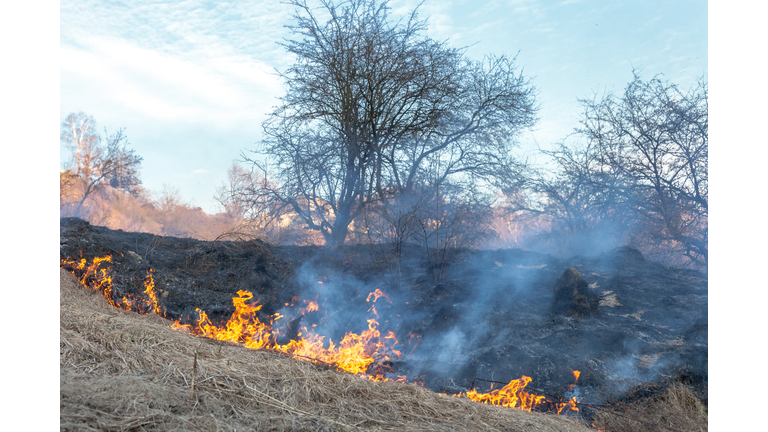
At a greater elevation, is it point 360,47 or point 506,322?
point 360,47

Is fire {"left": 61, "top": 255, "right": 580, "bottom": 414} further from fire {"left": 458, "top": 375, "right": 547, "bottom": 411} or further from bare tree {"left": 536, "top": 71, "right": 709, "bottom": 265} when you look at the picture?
bare tree {"left": 536, "top": 71, "right": 709, "bottom": 265}

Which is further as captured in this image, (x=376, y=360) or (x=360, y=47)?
(x=360, y=47)

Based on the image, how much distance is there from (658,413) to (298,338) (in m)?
5.40

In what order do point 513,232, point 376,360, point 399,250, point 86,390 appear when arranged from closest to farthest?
point 86,390 < point 376,360 < point 399,250 < point 513,232

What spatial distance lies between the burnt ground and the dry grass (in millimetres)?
281

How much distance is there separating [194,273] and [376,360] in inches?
168

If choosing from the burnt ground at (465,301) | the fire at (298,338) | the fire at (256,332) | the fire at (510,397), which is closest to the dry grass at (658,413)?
the burnt ground at (465,301)

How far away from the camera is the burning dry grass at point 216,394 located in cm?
247

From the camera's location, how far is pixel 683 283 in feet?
26.9

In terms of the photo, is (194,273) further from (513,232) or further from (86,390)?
(513,232)

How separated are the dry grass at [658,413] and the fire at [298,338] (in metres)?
0.59

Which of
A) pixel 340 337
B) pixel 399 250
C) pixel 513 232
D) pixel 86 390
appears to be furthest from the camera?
pixel 513 232

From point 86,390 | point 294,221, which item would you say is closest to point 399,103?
point 294,221

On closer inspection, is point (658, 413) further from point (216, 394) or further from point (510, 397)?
point (216, 394)
